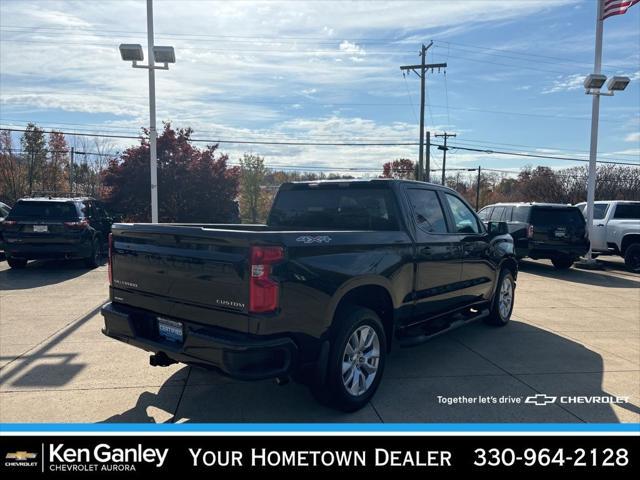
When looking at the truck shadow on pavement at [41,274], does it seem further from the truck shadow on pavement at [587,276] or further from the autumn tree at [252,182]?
the autumn tree at [252,182]

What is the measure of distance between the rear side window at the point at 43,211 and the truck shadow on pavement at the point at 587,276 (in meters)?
11.7

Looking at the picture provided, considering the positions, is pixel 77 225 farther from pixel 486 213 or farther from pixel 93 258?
pixel 486 213

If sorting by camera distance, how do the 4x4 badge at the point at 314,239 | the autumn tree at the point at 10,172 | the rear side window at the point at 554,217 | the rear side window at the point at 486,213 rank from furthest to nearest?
the autumn tree at the point at 10,172, the rear side window at the point at 486,213, the rear side window at the point at 554,217, the 4x4 badge at the point at 314,239

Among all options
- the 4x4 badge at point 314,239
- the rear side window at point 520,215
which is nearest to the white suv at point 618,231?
the rear side window at point 520,215

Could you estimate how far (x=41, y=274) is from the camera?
415 inches

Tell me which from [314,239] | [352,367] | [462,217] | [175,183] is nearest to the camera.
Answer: [314,239]

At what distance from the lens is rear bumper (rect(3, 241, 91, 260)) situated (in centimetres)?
1066

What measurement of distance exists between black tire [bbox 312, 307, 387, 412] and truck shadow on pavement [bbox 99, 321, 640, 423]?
13 cm

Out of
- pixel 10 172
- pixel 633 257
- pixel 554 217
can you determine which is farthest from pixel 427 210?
pixel 10 172

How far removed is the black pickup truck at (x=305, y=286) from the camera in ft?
10.5

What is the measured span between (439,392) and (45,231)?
9793mm

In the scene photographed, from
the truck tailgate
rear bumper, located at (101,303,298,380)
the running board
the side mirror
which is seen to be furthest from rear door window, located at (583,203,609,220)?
the truck tailgate

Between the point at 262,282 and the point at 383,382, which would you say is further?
the point at 383,382

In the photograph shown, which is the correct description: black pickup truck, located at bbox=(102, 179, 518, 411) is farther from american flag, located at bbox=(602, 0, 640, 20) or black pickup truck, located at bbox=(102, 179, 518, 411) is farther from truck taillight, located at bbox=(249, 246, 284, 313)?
american flag, located at bbox=(602, 0, 640, 20)
